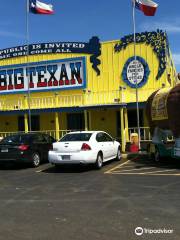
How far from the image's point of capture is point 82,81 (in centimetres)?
2552

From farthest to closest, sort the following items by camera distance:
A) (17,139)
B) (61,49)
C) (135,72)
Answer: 1. (61,49)
2. (135,72)
3. (17,139)

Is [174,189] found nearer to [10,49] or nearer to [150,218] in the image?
[150,218]

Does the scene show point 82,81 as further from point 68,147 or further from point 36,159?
point 68,147

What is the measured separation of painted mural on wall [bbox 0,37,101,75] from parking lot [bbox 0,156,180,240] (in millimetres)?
11448

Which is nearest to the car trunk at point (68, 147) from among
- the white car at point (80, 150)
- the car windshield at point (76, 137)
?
the white car at point (80, 150)

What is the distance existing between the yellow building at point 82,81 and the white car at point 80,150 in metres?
5.91

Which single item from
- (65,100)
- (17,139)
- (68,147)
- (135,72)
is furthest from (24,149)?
(135,72)

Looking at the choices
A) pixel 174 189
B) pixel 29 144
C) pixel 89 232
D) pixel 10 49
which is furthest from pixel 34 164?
pixel 10 49

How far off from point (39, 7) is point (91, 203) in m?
17.5

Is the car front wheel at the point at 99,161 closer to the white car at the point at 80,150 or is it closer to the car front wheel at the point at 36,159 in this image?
the white car at the point at 80,150

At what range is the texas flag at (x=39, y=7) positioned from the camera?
79.4 ft

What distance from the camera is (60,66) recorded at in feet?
85.5

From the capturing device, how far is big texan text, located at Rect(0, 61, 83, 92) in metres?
25.7

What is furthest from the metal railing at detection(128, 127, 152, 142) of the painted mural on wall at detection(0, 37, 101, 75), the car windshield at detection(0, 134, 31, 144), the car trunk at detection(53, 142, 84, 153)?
the car trunk at detection(53, 142, 84, 153)
